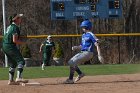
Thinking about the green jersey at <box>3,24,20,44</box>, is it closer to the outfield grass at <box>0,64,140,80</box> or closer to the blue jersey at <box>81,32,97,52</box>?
the blue jersey at <box>81,32,97,52</box>

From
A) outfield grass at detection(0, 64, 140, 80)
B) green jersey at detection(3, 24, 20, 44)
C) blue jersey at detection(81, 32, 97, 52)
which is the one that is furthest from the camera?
outfield grass at detection(0, 64, 140, 80)

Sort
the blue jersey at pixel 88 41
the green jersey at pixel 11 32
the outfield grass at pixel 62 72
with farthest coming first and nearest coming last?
the outfield grass at pixel 62 72 → the blue jersey at pixel 88 41 → the green jersey at pixel 11 32

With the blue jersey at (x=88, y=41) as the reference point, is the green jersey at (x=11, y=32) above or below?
above

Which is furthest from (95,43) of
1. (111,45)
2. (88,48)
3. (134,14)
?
(134,14)

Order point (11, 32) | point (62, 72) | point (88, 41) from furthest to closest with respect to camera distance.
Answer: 1. point (62, 72)
2. point (88, 41)
3. point (11, 32)

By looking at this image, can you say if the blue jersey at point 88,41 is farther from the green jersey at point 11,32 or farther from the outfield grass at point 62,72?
the outfield grass at point 62,72

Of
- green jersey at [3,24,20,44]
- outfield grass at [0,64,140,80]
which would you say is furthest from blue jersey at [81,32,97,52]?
outfield grass at [0,64,140,80]

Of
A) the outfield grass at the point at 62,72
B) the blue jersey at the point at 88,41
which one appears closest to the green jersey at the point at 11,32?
the blue jersey at the point at 88,41

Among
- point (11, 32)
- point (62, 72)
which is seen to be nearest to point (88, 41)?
point (11, 32)

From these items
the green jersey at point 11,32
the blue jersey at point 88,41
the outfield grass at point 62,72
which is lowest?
the outfield grass at point 62,72

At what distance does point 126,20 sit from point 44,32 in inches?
294

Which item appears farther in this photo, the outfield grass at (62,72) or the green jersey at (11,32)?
the outfield grass at (62,72)

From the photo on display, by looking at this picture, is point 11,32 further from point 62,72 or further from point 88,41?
point 62,72

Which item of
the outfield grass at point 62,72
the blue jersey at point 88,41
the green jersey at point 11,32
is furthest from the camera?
the outfield grass at point 62,72
